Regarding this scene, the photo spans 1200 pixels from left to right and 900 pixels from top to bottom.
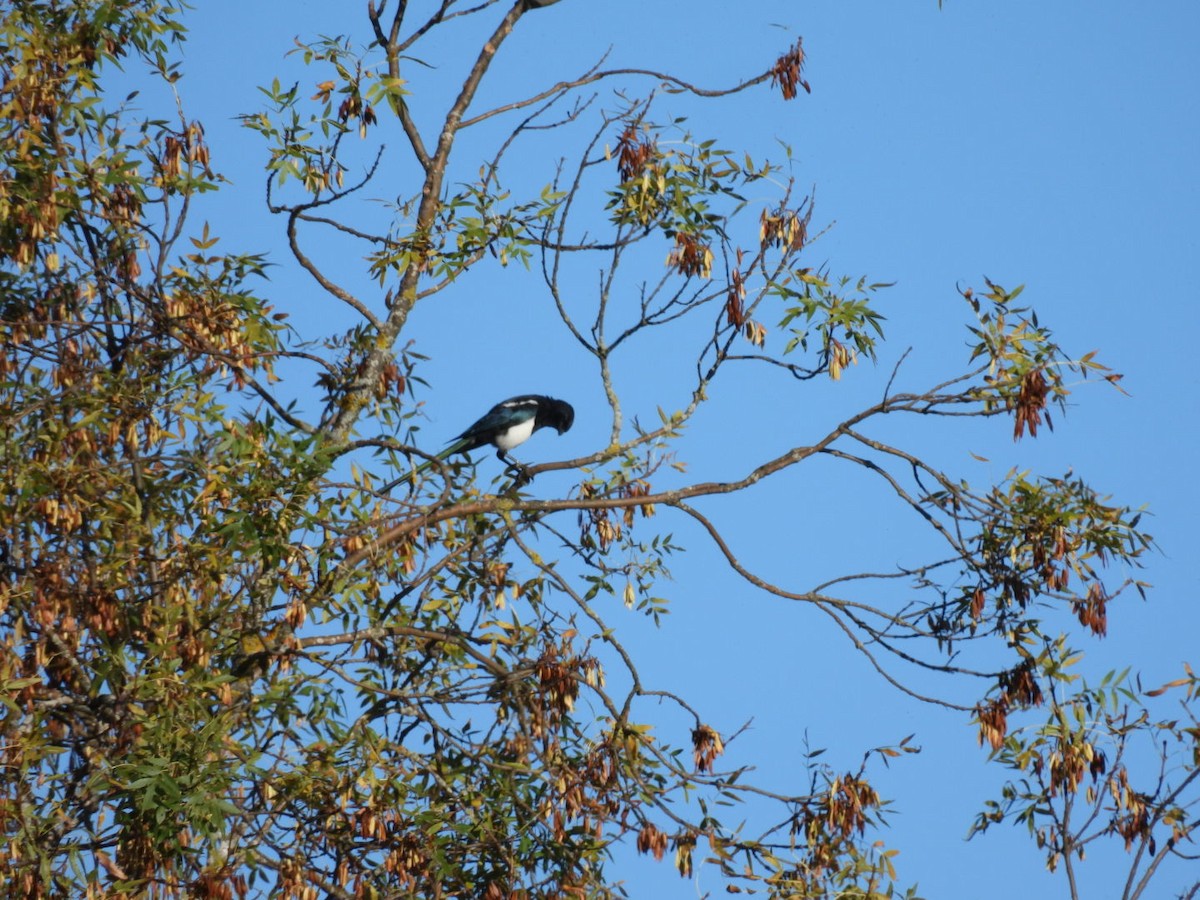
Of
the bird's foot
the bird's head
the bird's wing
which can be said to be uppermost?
the bird's head

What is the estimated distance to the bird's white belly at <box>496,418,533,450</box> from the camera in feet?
36.0

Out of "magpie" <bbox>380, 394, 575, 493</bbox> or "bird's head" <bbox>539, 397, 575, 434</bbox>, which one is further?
"bird's head" <bbox>539, 397, 575, 434</bbox>

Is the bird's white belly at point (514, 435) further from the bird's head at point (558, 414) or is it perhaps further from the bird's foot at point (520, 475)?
the bird's foot at point (520, 475)

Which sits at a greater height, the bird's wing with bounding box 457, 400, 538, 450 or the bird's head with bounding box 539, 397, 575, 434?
the bird's head with bounding box 539, 397, 575, 434

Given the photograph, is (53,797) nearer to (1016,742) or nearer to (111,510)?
(111,510)

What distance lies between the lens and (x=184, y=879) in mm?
5719

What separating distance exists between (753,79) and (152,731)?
15.1 feet

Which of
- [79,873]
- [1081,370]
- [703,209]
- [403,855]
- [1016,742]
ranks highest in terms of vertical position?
[703,209]

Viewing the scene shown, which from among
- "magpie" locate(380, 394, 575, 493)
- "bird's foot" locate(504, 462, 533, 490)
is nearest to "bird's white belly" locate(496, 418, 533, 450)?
"magpie" locate(380, 394, 575, 493)

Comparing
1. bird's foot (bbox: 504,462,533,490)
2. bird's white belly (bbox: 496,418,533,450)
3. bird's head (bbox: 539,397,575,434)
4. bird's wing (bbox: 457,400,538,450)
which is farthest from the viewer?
bird's head (bbox: 539,397,575,434)

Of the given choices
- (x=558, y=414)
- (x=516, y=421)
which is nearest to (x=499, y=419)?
(x=516, y=421)

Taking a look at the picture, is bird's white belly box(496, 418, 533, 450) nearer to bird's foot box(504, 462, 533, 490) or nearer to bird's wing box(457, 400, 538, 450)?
bird's wing box(457, 400, 538, 450)

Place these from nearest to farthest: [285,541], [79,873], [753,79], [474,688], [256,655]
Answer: [79,873]
[285,541]
[256,655]
[474,688]
[753,79]

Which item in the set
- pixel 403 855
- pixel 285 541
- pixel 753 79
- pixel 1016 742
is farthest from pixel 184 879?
pixel 753 79
